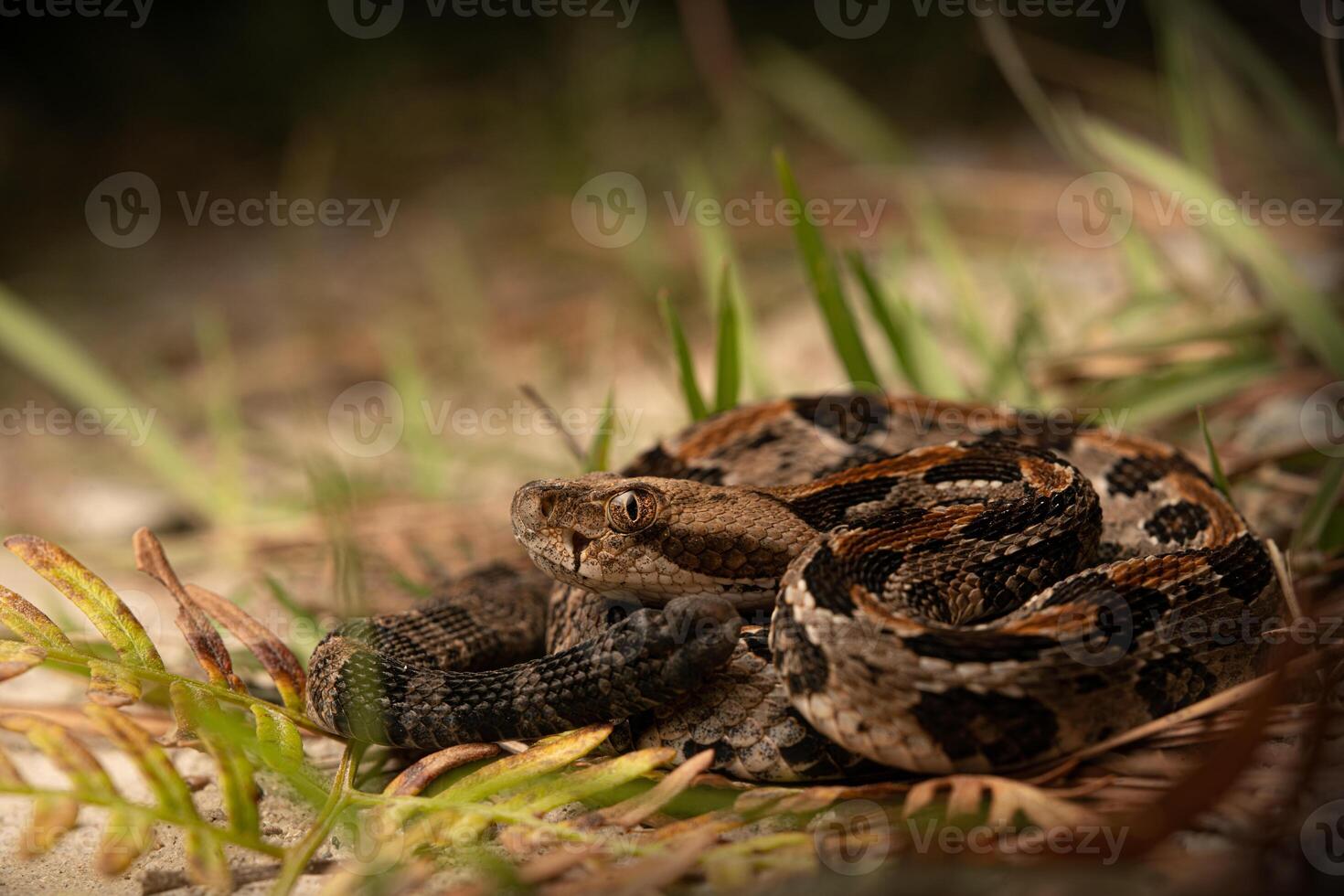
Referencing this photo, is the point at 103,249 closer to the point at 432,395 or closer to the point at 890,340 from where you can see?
the point at 432,395

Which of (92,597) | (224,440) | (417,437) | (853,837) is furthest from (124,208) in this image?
(853,837)

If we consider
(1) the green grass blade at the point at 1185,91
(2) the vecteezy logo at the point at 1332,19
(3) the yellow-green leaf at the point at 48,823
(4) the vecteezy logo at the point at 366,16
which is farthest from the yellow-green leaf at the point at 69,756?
(4) the vecteezy logo at the point at 366,16

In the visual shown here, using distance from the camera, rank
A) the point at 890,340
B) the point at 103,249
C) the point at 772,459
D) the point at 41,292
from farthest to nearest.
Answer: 1. the point at 103,249
2. the point at 41,292
3. the point at 890,340
4. the point at 772,459

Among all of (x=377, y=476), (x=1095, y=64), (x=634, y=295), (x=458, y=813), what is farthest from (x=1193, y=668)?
(x=1095, y=64)

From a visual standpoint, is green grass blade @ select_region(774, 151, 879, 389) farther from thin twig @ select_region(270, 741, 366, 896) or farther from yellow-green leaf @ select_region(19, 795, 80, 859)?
yellow-green leaf @ select_region(19, 795, 80, 859)

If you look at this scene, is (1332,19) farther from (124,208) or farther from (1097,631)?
(124,208)
